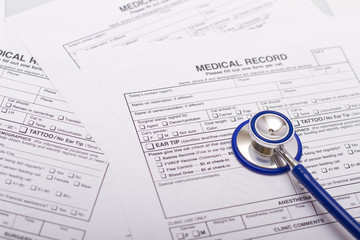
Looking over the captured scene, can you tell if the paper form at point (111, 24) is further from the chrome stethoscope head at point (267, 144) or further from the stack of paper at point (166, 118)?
the chrome stethoscope head at point (267, 144)

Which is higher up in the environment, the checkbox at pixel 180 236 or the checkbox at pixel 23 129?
the checkbox at pixel 23 129

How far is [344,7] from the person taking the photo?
861 mm

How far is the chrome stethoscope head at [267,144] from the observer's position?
58 cm

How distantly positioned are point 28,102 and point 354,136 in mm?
520

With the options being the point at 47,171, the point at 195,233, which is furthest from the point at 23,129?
the point at 195,233

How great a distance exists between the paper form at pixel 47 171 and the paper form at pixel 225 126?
1.3 inches

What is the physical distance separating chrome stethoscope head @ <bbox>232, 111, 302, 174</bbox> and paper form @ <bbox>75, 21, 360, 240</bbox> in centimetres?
2

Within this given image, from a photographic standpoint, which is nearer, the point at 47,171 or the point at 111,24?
the point at 47,171

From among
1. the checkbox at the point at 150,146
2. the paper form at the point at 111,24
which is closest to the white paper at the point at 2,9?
the paper form at the point at 111,24

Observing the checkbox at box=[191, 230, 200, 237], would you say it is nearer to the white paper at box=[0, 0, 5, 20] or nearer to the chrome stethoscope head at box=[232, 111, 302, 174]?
the chrome stethoscope head at box=[232, 111, 302, 174]

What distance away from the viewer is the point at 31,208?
55cm

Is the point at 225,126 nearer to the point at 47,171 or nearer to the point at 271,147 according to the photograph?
the point at 271,147

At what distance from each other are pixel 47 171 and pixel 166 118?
195 millimetres

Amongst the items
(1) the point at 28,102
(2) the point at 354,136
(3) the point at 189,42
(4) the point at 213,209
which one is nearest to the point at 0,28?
(1) the point at 28,102
